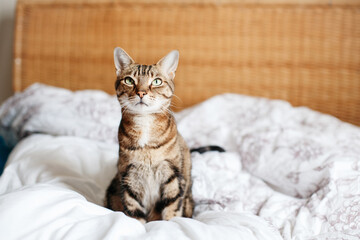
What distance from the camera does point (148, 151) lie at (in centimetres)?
98

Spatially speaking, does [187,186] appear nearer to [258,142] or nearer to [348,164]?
[258,142]

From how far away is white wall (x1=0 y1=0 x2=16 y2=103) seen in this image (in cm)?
249

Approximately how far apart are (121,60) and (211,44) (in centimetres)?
98

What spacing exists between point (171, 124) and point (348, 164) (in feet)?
2.25

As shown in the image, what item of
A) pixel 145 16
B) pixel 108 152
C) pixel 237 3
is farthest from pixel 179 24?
pixel 108 152

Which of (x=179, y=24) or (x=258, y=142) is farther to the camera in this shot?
(x=179, y=24)

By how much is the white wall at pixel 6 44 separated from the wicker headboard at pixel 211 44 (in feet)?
1.14

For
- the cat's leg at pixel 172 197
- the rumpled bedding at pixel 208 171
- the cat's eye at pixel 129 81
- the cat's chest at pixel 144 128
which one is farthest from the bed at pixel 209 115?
the cat's eye at pixel 129 81

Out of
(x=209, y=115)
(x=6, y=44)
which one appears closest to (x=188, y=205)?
(x=209, y=115)

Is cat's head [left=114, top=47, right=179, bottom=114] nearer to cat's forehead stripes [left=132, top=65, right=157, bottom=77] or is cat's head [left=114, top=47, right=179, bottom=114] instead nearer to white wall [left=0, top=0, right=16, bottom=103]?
cat's forehead stripes [left=132, top=65, right=157, bottom=77]

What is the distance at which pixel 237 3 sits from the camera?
1.85m

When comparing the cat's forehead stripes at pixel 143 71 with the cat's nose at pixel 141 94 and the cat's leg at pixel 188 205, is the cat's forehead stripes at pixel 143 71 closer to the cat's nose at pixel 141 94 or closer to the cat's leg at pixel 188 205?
the cat's nose at pixel 141 94

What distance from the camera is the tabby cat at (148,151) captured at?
981 millimetres

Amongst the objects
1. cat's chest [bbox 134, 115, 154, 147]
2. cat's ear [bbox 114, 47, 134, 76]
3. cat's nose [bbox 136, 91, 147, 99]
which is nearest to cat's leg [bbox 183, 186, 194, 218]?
cat's chest [bbox 134, 115, 154, 147]
